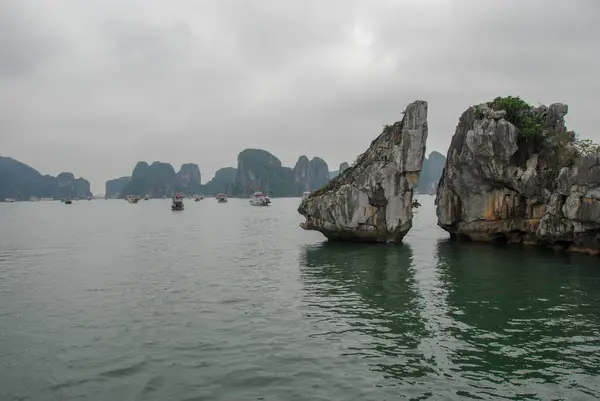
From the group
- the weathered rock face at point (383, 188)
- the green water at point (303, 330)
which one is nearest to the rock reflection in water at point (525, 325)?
the green water at point (303, 330)

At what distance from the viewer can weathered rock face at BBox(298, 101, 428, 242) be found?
1654 inches

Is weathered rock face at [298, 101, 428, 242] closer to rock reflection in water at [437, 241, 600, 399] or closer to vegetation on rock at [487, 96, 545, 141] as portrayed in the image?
vegetation on rock at [487, 96, 545, 141]

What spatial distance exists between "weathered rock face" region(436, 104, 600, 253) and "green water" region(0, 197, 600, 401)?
4.05 metres

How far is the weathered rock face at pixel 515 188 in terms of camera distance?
3416 cm

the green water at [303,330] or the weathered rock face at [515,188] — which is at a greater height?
the weathered rock face at [515,188]

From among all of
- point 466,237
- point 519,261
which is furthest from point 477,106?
point 519,261

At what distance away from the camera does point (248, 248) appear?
4378 cm

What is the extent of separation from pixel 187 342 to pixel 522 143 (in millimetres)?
37427

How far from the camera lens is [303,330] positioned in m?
17.2

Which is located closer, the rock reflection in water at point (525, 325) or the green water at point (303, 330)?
the green water at point (303, 330)

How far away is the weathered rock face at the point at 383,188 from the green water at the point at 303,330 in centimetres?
979

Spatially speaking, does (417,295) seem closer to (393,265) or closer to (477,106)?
(393,265)

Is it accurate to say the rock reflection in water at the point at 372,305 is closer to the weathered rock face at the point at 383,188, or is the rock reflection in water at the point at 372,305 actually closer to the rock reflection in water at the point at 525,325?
the rock reflection in water at the point at 525,325

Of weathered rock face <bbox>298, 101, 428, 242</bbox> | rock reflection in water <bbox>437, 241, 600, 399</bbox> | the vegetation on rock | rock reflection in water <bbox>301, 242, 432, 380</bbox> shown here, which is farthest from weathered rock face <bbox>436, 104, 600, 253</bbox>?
rock reflection in water <bbox>301, 242, 432, 380</bbox>
